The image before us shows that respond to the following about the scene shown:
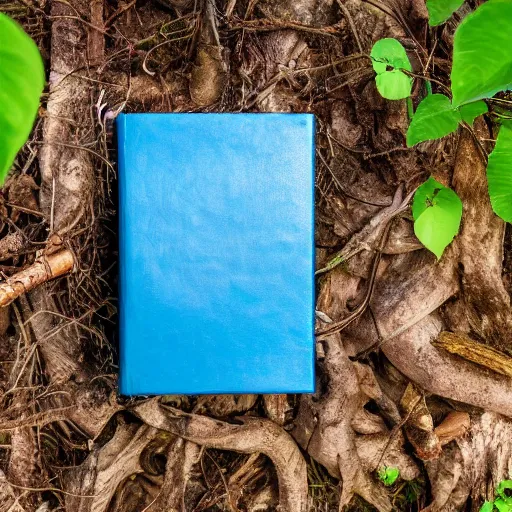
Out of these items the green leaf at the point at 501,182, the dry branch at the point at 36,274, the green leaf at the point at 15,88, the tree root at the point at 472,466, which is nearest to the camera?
the green leaf at the point at 15,88

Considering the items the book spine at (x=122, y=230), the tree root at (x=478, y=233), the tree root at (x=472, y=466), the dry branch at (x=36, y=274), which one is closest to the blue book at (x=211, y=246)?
the book spine at (x=122, y=230)

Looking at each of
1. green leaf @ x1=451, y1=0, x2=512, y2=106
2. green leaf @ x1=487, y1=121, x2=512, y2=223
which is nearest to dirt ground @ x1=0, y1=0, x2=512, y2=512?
green leaf @ x1=487, y1=121, x2=512, y2=223

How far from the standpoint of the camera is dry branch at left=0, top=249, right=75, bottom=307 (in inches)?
50.3

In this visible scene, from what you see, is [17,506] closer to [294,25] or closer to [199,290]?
[199,290]

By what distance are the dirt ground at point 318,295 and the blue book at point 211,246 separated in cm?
19

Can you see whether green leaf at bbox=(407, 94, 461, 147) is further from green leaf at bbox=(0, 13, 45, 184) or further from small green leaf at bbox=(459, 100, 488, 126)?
green leaf at bbox=(0, 13, 45, 184)

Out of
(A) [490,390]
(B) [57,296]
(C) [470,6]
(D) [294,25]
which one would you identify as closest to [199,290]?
(B) [57,296]

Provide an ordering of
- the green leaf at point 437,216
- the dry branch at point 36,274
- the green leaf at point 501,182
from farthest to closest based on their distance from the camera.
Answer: the green leaf at point 437,216, the dry branch at point 36,274, the green leaf at point 501,182

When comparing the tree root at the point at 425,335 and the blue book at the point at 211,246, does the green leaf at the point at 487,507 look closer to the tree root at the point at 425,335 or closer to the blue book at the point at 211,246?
the tree root at the point at 425,335

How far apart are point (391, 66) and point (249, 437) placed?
2.98 ft

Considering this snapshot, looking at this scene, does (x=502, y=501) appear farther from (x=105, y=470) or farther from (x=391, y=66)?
(x=391, y=66)

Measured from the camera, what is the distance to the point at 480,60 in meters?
0.55

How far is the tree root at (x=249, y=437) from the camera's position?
1.44m

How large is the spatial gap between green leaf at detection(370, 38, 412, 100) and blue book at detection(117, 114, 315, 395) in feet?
0.78
